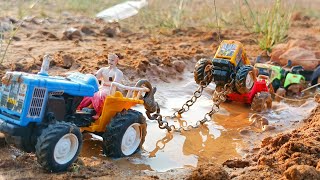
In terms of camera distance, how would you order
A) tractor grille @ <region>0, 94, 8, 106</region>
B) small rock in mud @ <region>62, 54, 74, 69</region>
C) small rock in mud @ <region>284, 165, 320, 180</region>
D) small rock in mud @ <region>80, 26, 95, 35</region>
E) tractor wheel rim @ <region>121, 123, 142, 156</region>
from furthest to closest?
1. small rock in mud @ <region>80, 26, 95, 35</region>
2. small rock in mud @ <region>62, 54, 74, 69</region>
3. tractor wheel rim @ <region>121, 123, 142, 156</region>
4. tractor grille @ <region>0, 94, 8, 106</region>
5. small rock in mud @ <region>284, 165, 320, 180</region>

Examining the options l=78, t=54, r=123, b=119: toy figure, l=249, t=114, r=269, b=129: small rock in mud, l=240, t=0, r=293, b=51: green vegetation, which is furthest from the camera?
l=240, t=0, r=293, b=51: green vegetation

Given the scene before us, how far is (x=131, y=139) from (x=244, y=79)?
2297 mm

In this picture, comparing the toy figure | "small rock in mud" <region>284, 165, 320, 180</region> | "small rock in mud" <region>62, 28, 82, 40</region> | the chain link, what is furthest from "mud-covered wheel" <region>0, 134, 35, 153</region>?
"small rock in mud" <region>62, 28, 82, 40</region>

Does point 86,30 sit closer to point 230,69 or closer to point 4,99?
point 230,69

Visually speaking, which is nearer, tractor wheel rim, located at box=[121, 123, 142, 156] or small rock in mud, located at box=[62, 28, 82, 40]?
tractor wheel rim, located at box=[121, 123, 142, 156]

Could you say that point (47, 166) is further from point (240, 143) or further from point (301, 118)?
point (301, 118)

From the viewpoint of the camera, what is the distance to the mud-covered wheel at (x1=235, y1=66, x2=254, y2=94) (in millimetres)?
7664

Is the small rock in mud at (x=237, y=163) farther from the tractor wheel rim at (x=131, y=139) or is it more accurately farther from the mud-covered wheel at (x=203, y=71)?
the mud-covered wheel at (x=203, y=71)

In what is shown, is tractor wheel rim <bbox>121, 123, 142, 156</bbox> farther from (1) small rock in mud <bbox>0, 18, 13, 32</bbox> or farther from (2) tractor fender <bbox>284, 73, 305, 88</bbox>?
(1) small rock in mud <bbox>0, 18, 13, 32</bbox>

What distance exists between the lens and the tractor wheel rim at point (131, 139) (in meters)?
5.88

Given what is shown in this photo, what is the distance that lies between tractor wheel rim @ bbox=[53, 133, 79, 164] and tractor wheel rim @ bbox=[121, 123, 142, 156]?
2.35ft

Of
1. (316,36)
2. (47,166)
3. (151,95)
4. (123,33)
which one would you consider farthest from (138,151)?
(316,36)

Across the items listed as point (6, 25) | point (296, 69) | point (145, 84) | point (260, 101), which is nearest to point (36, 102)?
point (145, 84)

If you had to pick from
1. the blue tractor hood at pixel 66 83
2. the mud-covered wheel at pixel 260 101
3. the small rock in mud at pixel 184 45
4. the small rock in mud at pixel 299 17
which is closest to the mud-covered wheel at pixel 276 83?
the mud-covered wheel at pixel 260 101
